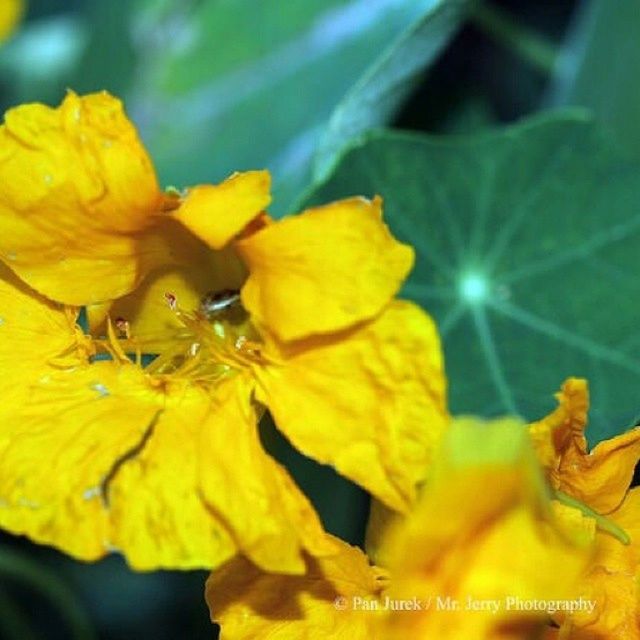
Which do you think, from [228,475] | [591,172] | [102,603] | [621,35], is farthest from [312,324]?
[102,603]

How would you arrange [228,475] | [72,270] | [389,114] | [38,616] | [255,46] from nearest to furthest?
[228,475] < [72,270] < [389,114] < [255,46] < [38,616]

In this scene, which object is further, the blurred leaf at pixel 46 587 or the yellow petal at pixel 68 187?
the blurred leaf at pixel 46 587

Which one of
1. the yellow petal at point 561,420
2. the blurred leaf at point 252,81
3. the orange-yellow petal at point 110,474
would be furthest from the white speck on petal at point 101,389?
the blurred leaf at point 252,81

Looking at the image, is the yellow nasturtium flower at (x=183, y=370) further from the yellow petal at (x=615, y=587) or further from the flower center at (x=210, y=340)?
the yellow petal at (x=615, y=587)

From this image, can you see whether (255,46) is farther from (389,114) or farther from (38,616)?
(38,616)

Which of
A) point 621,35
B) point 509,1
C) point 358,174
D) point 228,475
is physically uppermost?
point 509,1

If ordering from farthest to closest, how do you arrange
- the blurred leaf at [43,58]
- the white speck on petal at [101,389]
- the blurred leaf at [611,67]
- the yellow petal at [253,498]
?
1. the blurred leaf at [43,58]
2. the blurred leaf at [611,67]
3. the white speck on petal at [101,389]
4. the yellow petal at [253,498]

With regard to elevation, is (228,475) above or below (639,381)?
below
